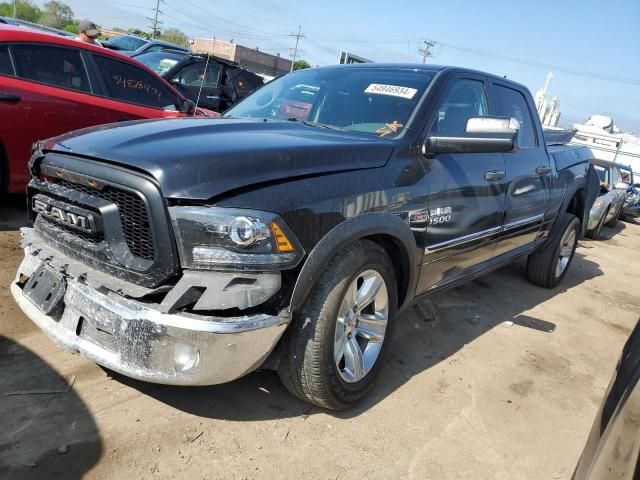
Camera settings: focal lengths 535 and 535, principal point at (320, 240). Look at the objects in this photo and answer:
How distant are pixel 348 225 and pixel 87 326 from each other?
125 cm

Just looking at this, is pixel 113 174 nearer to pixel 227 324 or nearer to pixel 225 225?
pixel 225 225

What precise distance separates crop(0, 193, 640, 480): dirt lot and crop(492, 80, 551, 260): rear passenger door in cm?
94

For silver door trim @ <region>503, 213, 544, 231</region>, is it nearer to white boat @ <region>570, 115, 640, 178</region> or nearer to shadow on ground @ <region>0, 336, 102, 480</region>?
shadow on ground @ <region>0, 336, 102, 480</region>

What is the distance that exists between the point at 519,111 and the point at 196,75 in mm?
5863

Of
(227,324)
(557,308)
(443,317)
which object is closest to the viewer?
(227,324)

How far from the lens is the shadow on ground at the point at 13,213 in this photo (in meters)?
4.82

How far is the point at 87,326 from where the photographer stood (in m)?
2.34

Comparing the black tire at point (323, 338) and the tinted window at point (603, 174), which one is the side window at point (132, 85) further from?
the tinted window at point (603, 174)

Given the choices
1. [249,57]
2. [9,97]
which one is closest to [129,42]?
[9,97]

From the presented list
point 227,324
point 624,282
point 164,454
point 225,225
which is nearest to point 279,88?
point 225,225

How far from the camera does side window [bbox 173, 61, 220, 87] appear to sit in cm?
865

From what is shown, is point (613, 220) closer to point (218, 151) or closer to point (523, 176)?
point (523, 176)

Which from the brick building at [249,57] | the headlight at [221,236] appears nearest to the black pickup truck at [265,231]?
the headlight at [221,236]

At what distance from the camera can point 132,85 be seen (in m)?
5.64
